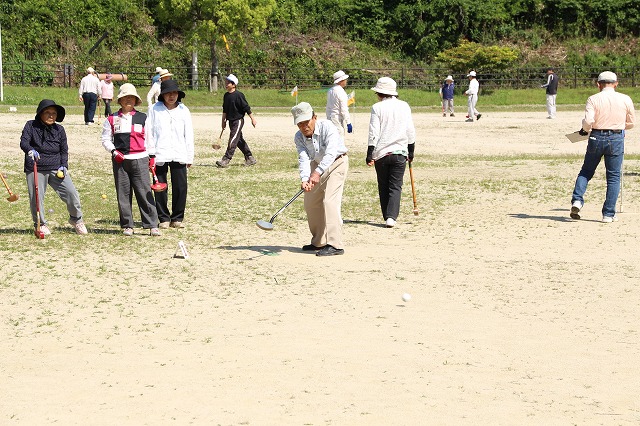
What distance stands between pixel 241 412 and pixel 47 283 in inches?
168

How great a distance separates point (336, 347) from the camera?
7672 millimetres

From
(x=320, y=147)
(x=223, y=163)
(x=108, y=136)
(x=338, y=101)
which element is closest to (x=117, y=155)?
(x=108, y=136)

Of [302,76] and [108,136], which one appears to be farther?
[302,76]

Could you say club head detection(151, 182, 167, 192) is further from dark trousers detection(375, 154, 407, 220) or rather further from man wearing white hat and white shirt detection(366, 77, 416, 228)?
dark trousers detection(375, 154, 407, 220)

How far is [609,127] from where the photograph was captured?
43.9 feet

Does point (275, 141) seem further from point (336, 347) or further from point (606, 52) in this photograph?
point (606, 52)

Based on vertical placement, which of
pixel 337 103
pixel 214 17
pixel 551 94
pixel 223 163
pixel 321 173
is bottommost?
pixel 223 163

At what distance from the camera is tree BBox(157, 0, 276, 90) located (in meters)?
47.3

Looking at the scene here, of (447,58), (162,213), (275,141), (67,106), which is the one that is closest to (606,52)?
(447,58)

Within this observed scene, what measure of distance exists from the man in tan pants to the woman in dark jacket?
295 cm

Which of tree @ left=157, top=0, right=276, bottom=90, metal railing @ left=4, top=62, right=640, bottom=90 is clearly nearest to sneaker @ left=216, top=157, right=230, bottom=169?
tree @ left=157, top=0, right=276, bottom=90

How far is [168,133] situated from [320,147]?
8.43 ft

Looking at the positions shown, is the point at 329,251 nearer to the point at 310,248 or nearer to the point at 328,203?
the point at 310,248

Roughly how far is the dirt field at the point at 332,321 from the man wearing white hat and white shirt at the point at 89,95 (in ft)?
55.7
